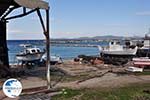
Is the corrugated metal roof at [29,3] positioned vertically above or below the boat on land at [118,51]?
above

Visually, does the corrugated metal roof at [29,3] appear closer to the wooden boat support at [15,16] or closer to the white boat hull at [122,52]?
the wooden boat support at [15,16]

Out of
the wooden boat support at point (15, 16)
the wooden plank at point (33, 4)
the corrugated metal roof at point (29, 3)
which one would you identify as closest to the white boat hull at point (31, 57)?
the wooden boat support at point (15, 16)

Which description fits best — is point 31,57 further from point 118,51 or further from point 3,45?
point 3,45

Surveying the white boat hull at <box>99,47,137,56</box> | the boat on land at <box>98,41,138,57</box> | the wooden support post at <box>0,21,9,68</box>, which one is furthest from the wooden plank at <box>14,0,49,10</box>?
the white boat hull at <box>99,47,137,56</box>

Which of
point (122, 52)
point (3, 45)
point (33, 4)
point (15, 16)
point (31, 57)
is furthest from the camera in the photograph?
point (122, 52)

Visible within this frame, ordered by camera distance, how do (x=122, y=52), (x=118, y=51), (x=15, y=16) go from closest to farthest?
(x=15, y=16) < (x=122, y=52) < (x=118, y=51)

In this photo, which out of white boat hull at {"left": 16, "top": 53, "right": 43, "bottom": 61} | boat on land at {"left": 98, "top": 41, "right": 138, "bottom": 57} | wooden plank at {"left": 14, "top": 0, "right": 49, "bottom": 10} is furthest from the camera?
boat on land at {"left": 98, "top": 41, "right": 138, "bottom": 57}

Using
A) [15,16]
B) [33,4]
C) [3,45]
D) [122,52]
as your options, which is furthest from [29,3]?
[122,52]

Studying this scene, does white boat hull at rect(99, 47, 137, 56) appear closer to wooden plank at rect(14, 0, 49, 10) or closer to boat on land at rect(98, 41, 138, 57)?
boat on land at rect(98, 41, 138, 57)

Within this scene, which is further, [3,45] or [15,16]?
[3,45]

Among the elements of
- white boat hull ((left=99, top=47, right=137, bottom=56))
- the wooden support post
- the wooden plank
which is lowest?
white boat hull ((left=99, top=47, right=137, bottom=56))

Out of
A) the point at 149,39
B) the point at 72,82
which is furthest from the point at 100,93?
the point at 149,39

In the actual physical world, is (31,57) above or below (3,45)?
below

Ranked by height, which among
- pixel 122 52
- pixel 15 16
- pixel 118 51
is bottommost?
pixel 122 52
